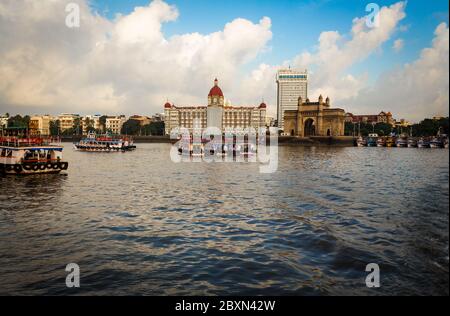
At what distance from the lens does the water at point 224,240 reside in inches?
325

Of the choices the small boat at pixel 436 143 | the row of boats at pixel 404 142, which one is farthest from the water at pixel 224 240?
the row of boats at pixel 404 142

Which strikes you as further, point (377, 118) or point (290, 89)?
point (290, 89)

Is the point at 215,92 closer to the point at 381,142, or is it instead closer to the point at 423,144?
the point at 381,142

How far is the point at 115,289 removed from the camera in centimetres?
794

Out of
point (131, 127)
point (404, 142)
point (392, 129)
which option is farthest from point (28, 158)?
point (392, 129)

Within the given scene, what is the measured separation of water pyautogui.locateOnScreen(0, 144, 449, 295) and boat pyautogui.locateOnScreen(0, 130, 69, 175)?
23.9 ft

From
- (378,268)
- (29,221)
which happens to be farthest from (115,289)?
(29,221)

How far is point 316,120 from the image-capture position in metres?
112

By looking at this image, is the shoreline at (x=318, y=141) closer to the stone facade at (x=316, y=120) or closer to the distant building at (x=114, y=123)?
the stone facade at (x=316, y=120)

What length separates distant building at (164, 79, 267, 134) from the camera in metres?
145

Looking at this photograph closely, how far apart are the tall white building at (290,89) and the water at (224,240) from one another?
163590 millimetres

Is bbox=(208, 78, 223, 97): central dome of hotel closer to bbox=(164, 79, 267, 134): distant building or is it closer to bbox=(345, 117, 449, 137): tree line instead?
bbox=(164, 79, 267, 134): distant building

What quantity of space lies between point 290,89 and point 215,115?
183 feet

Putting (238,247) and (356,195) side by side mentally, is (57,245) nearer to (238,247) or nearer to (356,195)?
(238,247)
